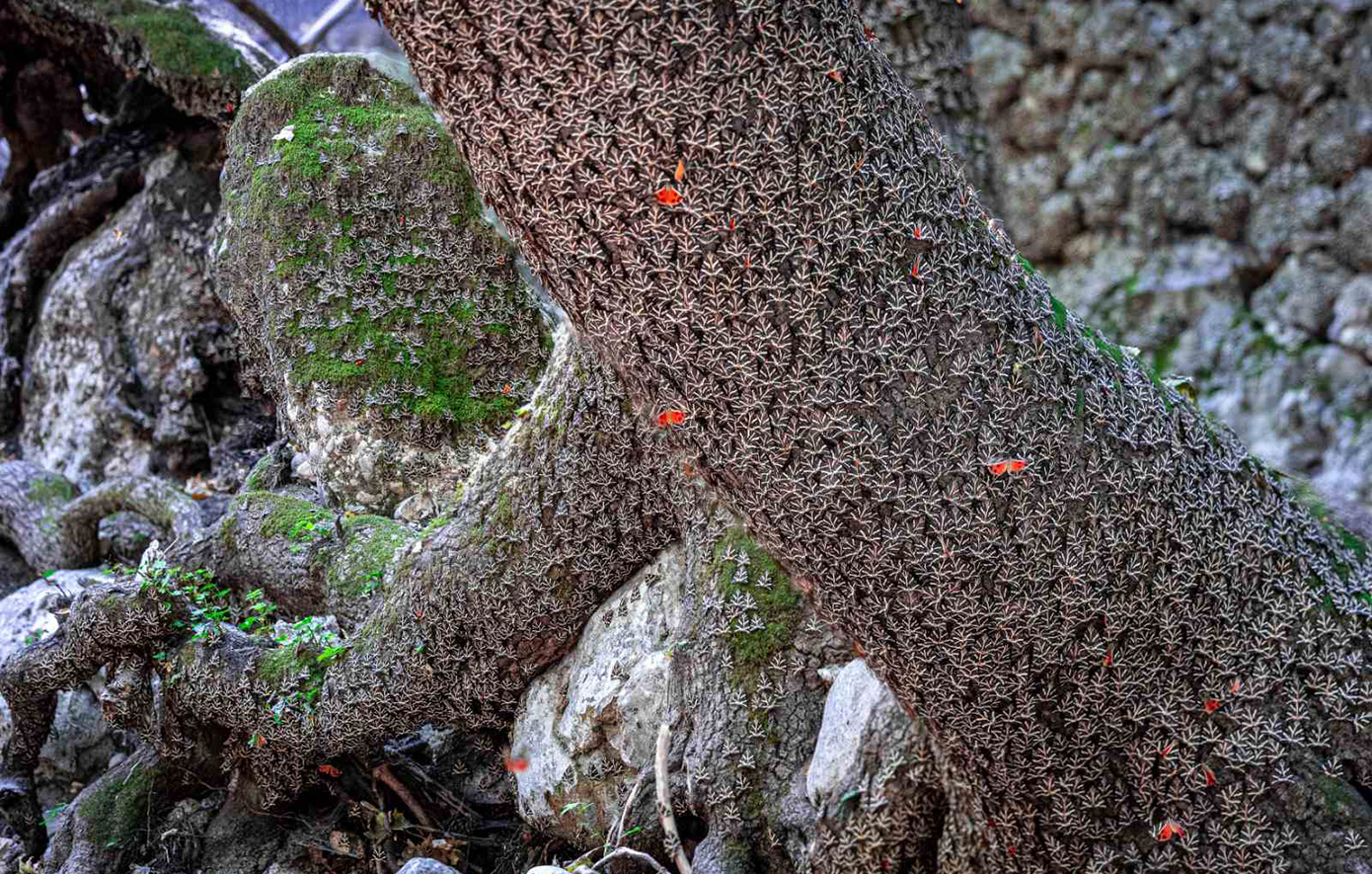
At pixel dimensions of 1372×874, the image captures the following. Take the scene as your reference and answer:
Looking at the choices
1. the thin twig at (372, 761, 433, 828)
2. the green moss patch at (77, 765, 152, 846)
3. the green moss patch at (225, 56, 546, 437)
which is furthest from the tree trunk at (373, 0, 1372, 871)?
the green moss patch at (77, 765, 152, 846)

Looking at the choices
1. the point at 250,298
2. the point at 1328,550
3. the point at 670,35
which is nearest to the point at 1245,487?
the point at 1328,550

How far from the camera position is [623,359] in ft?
5.62

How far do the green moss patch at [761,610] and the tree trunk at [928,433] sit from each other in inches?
20.3

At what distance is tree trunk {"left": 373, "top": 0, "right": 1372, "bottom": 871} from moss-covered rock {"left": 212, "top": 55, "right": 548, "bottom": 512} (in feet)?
6.06

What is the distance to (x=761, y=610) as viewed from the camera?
2.38 meters

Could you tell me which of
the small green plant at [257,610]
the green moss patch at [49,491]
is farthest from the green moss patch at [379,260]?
the green moss patch at [49,491]

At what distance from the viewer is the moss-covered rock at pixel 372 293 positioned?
345 cm

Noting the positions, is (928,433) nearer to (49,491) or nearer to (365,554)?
(365,554)

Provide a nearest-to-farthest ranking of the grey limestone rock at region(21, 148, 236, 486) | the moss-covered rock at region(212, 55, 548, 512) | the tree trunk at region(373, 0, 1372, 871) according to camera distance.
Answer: the tree trunk at region(373, 0, 1372, 871), the moss-covered rock at region(212, 55, 548, 512), the grey limestone rock at region(21, 148, 236, 486)

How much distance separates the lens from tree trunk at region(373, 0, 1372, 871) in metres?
1.51

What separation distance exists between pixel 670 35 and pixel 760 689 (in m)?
1.39

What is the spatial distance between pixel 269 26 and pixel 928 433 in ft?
20.3

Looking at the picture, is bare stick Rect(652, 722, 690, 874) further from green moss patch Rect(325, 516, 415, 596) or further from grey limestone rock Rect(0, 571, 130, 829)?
grey limestone rock Rect(0, 571, 130, 829)

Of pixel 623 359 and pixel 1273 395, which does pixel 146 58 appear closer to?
pixel 623 359
